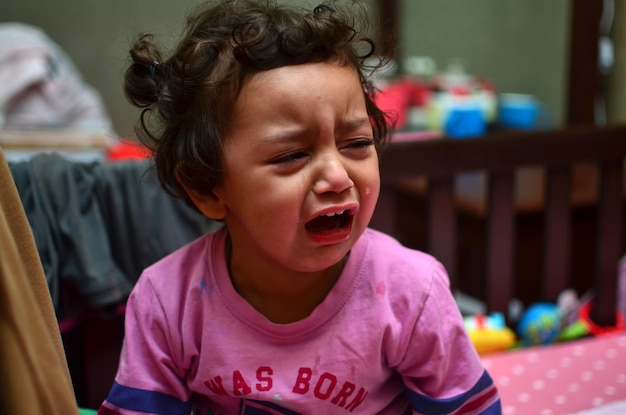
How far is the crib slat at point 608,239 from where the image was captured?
162 cm

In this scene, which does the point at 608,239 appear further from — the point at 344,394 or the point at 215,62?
the point at 215,62

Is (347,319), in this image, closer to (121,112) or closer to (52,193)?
(52,193)

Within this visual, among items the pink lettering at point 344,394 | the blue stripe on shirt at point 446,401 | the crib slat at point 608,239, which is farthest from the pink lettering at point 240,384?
the crib slat at point 608,239

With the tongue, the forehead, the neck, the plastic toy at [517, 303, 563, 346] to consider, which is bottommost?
the plastic toy at [517, 303, 563, 346]

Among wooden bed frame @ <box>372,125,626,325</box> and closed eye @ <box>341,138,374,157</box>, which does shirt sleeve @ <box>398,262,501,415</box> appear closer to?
closed eye @ <box>341,138,374,157</box>

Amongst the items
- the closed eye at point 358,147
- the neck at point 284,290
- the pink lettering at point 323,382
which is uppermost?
the closed eye at point 358,147

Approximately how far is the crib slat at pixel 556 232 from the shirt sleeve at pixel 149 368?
1.01 m

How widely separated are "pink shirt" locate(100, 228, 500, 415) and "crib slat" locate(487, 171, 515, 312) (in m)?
0.67

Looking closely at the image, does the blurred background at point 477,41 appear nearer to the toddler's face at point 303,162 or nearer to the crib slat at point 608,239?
the crib slat at point 608,239

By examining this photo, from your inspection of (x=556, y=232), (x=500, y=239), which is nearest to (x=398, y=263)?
(x=500, y=239)

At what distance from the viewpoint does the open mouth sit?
0.81 metres

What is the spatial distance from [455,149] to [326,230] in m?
0.73

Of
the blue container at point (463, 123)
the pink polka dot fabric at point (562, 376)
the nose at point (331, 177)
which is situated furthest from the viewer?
the blue container at point (463, 123)

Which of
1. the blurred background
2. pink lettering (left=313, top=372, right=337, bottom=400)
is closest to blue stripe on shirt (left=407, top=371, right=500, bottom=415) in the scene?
pink lettering (left=313, top=372, right=337, bottom=400)
